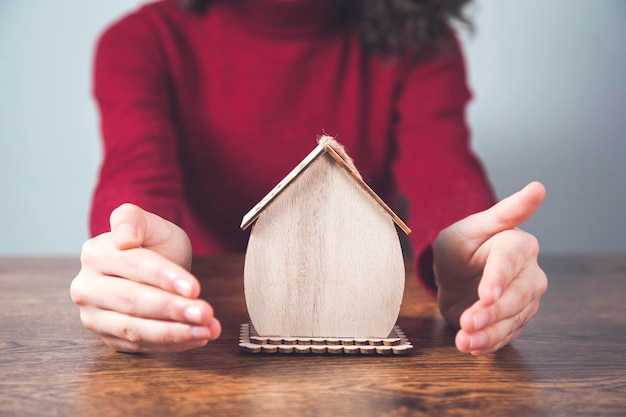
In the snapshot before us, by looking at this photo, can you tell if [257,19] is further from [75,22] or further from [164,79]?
[75,22]

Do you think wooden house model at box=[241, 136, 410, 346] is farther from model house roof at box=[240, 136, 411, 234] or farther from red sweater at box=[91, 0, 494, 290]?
red sweater at box=[91, 0, 494, 290]

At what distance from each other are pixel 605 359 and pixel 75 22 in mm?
1544

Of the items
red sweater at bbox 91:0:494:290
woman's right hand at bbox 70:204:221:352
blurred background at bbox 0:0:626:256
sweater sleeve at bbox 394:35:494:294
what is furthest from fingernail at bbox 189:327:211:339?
blurred background at bbox 0:0:626:256

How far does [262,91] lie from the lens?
1.17m

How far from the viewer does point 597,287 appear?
35.4 inches

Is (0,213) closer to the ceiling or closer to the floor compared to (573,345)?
closer to the ceiling

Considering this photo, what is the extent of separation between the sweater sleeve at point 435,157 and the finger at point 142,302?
335 mm

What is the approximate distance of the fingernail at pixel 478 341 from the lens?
0.50m

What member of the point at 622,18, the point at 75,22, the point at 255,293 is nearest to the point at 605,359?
the point at 255,293

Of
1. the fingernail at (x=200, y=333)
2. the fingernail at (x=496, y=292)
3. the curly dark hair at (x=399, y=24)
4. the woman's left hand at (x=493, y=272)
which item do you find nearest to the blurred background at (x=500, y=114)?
the curly dark hair at (x=399, y=24)

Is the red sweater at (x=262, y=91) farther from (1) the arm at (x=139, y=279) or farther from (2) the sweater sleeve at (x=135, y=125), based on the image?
(1) the arm at (x=139, y=279)

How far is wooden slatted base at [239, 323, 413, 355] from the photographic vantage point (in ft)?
1.75

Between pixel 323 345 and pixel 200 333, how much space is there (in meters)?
0.12

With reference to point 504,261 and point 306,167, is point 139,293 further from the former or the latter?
point 504,261
